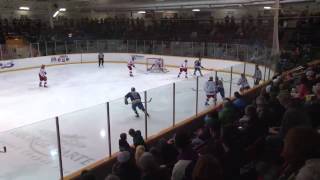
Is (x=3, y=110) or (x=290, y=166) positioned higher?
(x=290, y=166)

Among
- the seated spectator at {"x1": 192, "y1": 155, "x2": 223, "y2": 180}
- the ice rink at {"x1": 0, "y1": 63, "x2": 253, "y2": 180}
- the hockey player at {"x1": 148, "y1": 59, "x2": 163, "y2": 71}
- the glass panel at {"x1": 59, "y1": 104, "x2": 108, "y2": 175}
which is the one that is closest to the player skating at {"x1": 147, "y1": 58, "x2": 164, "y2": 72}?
the hockey player at {"x1": 148, "y1": 59, "x2": 163, "y2": 71}

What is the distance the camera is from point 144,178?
2.70 metres

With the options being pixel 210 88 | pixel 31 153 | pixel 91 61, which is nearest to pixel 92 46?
pixel 91 61

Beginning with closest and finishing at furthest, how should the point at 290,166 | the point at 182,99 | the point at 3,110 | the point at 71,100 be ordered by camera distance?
the point at 290,166, the point at 182,99, the point at 3,110, the point at 71,100

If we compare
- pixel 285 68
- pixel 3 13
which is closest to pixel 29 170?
pixel 285 68

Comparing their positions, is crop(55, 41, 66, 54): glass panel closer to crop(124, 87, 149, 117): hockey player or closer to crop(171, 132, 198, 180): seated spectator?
crop(124, 87, 149, 117): hockey player

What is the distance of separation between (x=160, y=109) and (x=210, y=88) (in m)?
2.18

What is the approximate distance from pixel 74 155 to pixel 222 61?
13442 mm

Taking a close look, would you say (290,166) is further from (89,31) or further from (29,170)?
(89,31)

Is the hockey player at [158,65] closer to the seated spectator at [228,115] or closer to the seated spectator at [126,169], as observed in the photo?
the seated spectator at [228,115]

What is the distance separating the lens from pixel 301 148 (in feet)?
6.27

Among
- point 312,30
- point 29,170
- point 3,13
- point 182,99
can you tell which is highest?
point 3,13

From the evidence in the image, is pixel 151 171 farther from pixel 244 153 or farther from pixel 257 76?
pixel 257 76

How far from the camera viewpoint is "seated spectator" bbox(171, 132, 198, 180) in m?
2.93
